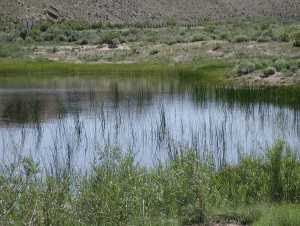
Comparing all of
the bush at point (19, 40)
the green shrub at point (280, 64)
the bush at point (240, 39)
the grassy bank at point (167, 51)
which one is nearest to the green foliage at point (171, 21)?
the grassy bank at point (167, 51)

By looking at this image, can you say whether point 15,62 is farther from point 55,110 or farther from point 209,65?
point 55,110

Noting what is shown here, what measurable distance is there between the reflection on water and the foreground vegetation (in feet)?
3.31

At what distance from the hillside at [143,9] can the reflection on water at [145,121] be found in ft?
137

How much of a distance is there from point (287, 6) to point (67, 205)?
8540 cm

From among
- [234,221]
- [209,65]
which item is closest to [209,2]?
[209,65]

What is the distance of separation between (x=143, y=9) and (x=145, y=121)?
63560 mm

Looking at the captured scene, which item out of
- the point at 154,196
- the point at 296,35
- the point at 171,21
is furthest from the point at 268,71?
the point at 171,21

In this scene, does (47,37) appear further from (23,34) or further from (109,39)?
(109,39)

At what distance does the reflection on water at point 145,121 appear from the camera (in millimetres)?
15609

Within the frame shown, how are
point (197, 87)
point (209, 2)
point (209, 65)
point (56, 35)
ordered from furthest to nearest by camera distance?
point (209, 2) → point (56, 35) → point (209, 65) → point (197, 87)

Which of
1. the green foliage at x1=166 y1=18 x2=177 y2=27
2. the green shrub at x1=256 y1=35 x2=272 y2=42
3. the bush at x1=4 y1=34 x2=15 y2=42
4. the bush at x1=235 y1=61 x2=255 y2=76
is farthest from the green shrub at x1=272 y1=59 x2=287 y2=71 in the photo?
the green foliage at x1=166 y1=18 x2=177 y2=27

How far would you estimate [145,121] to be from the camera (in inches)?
789

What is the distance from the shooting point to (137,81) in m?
33.0

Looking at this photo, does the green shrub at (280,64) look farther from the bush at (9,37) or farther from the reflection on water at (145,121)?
the bush at (9,37)
